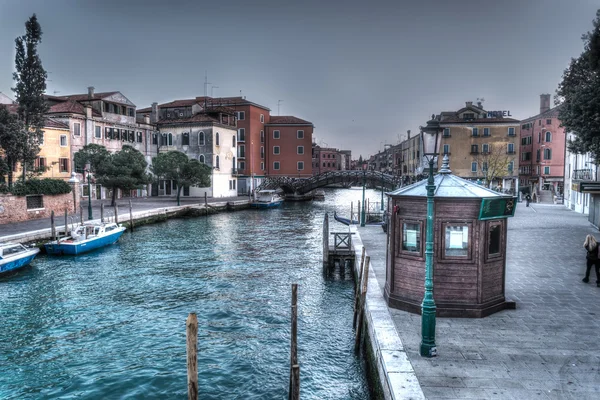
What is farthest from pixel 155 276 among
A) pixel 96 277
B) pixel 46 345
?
pixel 46 345

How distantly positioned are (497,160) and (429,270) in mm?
53975

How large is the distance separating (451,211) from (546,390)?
4021 millimetres

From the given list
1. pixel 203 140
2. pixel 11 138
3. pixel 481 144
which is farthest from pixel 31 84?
pixel 481 144

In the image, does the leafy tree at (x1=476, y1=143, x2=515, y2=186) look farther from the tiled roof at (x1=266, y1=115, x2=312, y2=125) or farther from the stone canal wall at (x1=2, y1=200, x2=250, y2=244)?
the stone canal wall at (x1=2, y1=200, x2=250, y2=244)

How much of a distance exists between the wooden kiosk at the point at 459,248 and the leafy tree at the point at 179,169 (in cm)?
3748

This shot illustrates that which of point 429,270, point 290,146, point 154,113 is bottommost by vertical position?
point 429,270

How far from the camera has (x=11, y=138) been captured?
29.0 meters

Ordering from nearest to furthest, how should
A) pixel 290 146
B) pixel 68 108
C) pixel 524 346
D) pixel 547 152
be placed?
pixel 524 346 < pixel 68 108 < pixel 547 152 < pixel 290 146

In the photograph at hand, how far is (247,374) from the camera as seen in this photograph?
10055mm

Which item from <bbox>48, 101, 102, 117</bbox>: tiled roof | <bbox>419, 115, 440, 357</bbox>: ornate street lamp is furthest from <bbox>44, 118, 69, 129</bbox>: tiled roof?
<bbox>419, 115, 440, 357</bbox>: ornate street lamp

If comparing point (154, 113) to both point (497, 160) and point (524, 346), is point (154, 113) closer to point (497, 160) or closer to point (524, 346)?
point (497, 160)

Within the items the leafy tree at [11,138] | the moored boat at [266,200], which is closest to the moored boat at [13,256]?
the leafy tree at [11,138]

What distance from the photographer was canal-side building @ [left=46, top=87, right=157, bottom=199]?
141 feet

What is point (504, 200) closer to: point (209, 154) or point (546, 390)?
point (546, 390)
